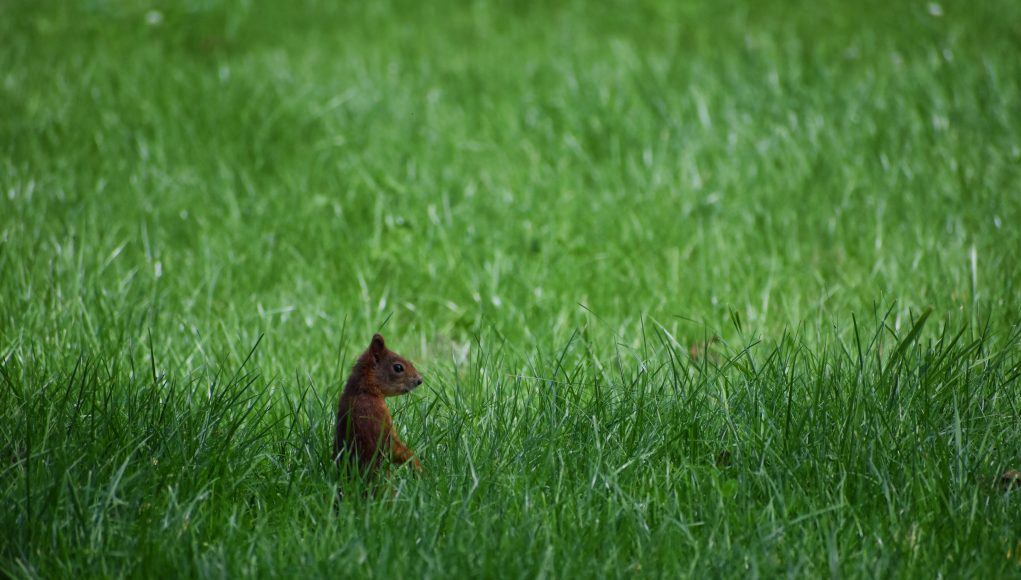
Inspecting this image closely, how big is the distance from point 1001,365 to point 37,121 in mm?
5178

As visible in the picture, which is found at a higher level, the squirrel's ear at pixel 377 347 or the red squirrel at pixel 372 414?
the squirrel's ear at pixel 377 347

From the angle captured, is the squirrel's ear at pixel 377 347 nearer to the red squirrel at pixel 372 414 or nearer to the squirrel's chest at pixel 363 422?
the red squirrel at pixel 372 414

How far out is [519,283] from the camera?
4.49 metres

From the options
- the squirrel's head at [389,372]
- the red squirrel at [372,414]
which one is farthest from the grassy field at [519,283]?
the squirrel's head at [389,372]

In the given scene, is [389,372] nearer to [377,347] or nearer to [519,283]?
[377,347]

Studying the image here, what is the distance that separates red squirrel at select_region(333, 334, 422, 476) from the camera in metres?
2.68

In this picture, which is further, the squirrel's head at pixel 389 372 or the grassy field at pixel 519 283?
the squirrel's head at pixel 389 372

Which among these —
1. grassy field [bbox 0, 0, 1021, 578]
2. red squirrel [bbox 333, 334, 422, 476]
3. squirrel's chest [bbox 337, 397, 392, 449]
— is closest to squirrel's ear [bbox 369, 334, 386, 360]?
red squirrel [bbox 333, 334, 422, 476]

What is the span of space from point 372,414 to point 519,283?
1.87 meters

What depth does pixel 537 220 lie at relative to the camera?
201 inches

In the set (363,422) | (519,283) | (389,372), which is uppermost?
(519,283)

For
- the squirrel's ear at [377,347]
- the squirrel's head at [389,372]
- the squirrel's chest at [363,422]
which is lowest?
the squirrel's chest at [363,422]

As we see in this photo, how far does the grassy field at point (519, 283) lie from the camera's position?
2.58 meters

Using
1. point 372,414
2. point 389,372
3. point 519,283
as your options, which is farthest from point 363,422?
point 519,283
